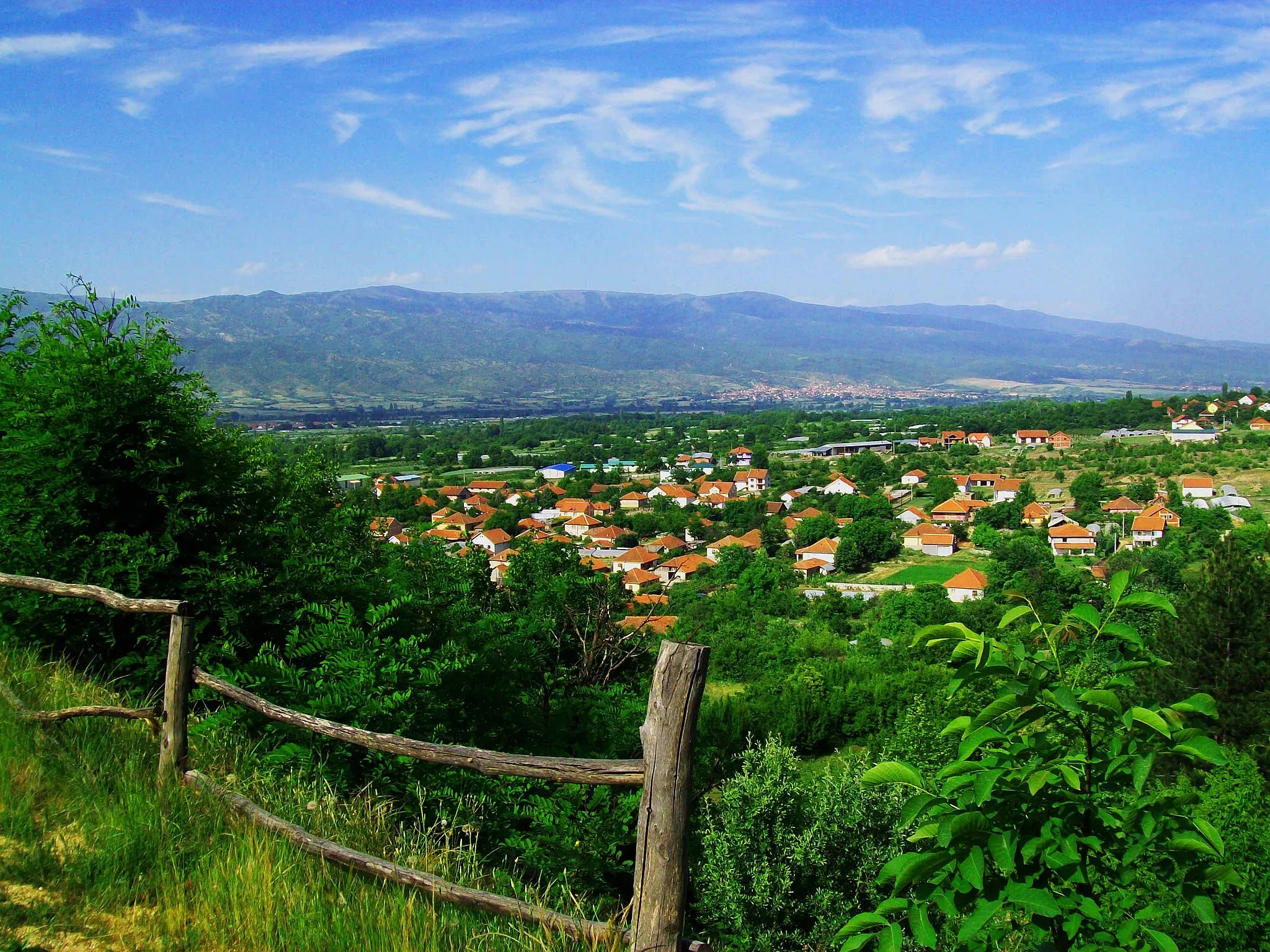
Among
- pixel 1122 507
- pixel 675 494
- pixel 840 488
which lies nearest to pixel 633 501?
pixel 675 494

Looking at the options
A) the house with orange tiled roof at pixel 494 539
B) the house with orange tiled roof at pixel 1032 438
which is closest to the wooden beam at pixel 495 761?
the house with orange tiled roof at pixel 494 539

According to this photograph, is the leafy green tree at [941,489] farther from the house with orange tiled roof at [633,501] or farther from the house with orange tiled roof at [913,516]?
the house with orange tiled roof at [633,501]

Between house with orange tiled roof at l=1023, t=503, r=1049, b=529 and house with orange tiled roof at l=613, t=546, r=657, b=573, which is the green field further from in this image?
house with orange tiled roof at l=613, t=546, r=657, b=573

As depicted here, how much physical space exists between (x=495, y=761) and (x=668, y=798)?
0.57 m

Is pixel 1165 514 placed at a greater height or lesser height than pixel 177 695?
lesser

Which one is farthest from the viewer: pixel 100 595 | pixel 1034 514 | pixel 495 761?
pixel 1034 514

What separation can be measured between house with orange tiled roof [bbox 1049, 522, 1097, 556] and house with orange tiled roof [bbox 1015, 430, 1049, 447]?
1417 inches

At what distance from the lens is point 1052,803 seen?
1.96 metres

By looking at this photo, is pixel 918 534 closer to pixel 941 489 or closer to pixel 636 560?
pixel 941 489

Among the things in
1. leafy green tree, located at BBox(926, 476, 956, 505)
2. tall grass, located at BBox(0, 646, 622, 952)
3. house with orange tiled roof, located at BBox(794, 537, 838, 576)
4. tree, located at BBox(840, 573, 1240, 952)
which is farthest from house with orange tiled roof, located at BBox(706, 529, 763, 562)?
tree, located at BBox(840, 573, 1240, 952)

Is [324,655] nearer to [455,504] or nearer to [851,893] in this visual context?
[851,893]

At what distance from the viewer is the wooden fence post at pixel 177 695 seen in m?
3.31

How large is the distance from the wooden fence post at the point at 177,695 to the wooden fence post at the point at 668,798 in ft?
6.90

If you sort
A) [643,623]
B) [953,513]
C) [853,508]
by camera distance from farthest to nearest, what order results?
1. [853,508]
2. [953,513]
3. [643,623]
